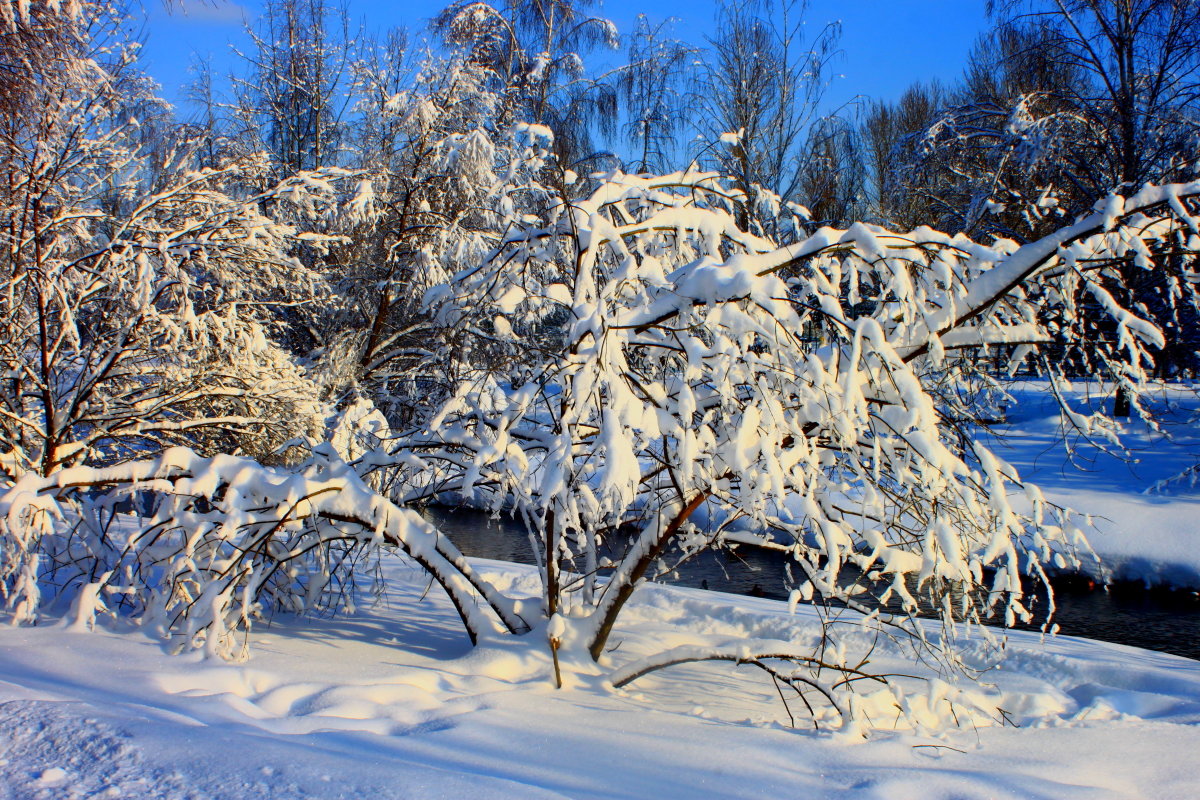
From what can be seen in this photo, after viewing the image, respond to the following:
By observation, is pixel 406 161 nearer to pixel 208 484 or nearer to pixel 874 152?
pixel 208 484

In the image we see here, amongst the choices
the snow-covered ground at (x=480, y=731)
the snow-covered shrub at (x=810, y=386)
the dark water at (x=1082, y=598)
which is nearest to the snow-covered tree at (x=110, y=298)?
the snow-covered ground at (x=480, y=731)

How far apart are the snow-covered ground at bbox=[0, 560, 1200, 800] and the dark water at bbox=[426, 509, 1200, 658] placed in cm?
248

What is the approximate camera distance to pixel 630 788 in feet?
7.73

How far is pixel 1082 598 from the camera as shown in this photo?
29.6 ft

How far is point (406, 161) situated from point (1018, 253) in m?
9.23

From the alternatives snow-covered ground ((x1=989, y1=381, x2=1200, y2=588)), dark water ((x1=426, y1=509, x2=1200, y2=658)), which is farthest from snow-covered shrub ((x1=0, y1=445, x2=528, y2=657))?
snow-covered ground ((x1=989, y1=381, x2=1200, y2=588))

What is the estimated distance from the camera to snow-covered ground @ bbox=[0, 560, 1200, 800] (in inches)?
77.9

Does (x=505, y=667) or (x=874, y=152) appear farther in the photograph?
(x=874, y=152)

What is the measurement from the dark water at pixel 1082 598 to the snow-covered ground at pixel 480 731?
2.48m

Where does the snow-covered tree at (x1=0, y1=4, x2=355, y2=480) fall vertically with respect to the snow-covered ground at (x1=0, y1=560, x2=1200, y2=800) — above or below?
above

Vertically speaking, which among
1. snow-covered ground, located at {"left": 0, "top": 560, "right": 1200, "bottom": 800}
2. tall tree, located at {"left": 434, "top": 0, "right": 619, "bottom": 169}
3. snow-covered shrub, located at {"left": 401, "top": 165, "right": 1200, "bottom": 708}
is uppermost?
tall tree, located at {"left": 434, "top": 0, "right": 619, "bottom": 169}

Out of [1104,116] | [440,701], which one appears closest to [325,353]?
[440,701]

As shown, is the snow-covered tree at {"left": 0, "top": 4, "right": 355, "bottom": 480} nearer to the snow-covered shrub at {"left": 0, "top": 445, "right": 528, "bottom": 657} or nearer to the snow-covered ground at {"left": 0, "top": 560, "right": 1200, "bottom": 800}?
the snow-covered shrub at {"left": 0, "top": 445, "right": 528, "bottom": 657}

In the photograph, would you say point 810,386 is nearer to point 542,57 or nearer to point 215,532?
point 215,532
